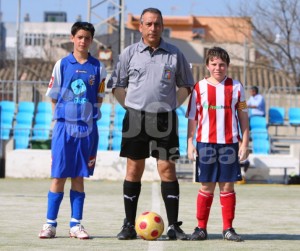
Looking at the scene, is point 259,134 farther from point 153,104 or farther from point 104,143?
point 153,104

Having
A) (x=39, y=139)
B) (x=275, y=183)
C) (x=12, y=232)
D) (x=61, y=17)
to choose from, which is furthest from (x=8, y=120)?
→ (x=61, y=17)

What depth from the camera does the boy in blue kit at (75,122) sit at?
8.98 meters

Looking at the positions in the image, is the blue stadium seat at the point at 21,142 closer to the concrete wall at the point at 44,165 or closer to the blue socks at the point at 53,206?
the concrete wall at the point at 44,165

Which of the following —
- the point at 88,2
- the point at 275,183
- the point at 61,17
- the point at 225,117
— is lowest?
the point at 275,183

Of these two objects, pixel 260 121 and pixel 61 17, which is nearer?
pixel 260 121

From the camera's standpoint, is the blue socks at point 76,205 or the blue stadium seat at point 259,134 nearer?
the blue socks at point 76,205

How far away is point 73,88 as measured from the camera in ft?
29.6

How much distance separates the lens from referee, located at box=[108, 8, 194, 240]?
897 cm

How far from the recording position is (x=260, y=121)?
22219mm

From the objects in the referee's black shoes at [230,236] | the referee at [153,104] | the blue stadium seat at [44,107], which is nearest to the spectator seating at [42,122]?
the blue stadium seat at [44,107]

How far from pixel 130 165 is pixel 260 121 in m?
13.4

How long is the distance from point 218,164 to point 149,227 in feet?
2.81

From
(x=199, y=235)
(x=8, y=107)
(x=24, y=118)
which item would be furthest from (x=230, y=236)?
(x=8, y=107)

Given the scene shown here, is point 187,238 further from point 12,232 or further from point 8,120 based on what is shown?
point 8,120
